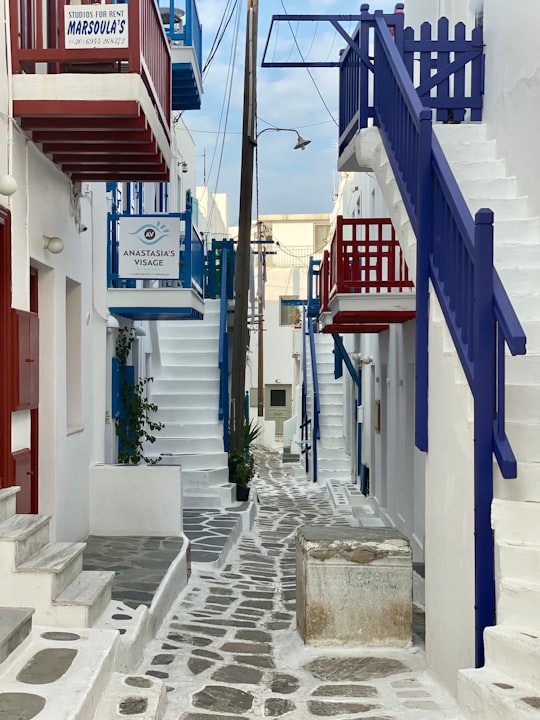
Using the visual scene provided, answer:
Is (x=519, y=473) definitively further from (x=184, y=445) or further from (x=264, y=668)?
(x=184, y=445)

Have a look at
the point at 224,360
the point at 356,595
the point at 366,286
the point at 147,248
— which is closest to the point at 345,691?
the point at 356,595

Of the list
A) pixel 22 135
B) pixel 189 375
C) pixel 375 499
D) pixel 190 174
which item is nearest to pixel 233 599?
pixel 22 135

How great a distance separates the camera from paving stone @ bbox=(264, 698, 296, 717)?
4.43 meters

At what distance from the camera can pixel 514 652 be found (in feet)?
11.7

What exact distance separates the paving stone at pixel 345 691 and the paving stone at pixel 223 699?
0.42 meters

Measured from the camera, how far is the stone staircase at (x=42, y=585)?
458 centimetres

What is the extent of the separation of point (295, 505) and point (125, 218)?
25.5ft

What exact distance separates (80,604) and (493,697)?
7.69 feet

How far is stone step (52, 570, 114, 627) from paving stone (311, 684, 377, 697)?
1.38 m

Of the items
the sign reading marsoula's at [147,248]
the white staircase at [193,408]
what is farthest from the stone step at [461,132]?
the white staircase at [193,408]

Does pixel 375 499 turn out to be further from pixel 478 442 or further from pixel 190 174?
pixel 190 174

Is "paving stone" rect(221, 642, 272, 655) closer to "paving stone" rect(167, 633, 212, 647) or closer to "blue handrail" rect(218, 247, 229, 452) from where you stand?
"paving stone" rect(167, 633, 212, 647)

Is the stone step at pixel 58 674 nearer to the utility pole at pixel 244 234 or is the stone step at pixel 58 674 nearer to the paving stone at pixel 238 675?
the paving stone at pixel 238 675

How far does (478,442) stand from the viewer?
160 inches
